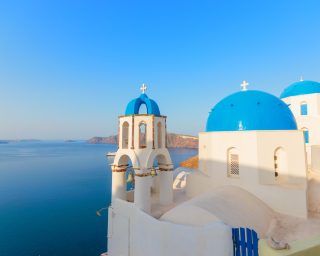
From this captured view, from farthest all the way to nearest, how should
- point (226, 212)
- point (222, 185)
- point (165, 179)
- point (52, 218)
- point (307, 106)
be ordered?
point (52, 218), point (307, 106), point (165, 179), point (222, 185), point (226, 212)

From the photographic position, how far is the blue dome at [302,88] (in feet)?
67.0

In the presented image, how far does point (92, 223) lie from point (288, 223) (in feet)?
69.3

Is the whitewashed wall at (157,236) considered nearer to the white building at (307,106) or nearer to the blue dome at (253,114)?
the blue dome at (253,114)

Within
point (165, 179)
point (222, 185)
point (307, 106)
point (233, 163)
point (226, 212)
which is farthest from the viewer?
point (307, 106)

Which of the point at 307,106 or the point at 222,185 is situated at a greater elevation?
the point at 307,106

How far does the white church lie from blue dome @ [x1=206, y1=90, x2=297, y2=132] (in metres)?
0.05

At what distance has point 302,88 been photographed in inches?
824

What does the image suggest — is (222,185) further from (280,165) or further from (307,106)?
(307,106)

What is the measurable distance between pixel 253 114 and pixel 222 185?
14.7ft

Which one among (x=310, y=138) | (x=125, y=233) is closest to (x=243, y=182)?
(x=125, y=233)

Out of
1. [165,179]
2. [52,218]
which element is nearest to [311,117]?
[165,179]

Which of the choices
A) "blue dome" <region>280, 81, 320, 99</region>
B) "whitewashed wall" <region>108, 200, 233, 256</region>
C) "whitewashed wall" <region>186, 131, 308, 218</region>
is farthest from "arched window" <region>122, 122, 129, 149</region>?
"blue dome" <region>280, 81, 320, 99</region>

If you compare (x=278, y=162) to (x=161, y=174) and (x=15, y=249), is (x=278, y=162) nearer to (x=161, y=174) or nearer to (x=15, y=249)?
(x=161, y=174)

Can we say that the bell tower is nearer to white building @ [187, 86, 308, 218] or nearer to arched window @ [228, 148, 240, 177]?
white building @ [187, 86, 308, 218]
